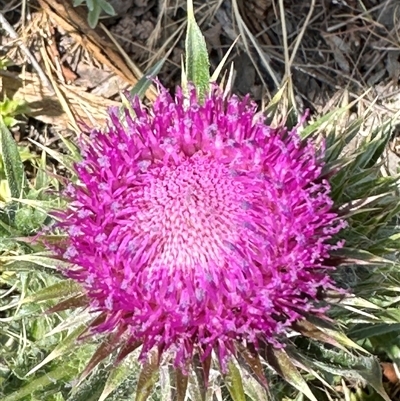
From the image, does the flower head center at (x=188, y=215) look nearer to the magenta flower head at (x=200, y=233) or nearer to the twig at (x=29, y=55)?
the magenta flower head at (x=200, y=233)

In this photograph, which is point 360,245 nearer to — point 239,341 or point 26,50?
point 239,341

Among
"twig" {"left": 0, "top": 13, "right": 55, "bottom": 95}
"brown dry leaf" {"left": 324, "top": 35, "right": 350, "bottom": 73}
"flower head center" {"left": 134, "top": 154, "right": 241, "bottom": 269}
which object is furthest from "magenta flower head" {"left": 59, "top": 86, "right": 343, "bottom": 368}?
"brown dry leaf" {"left": 324, "top": 35, "right": 350, "bottom": 73}

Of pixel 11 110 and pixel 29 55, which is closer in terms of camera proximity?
pixel 11 110

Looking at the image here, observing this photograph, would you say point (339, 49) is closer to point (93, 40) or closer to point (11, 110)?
point (93, 40)

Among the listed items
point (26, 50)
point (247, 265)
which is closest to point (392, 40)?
point (26, 50)

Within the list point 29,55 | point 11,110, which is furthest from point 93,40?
point 11,110
